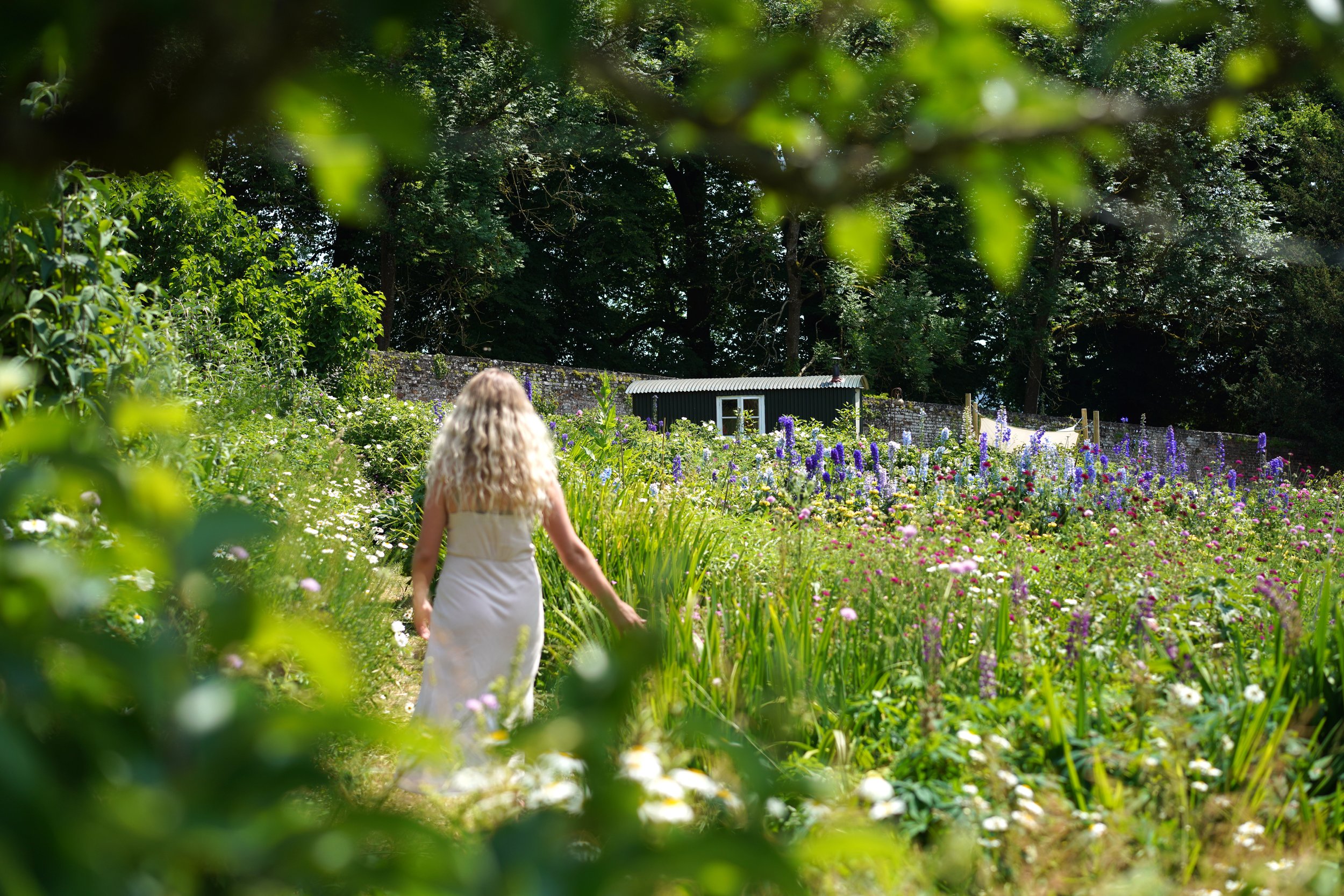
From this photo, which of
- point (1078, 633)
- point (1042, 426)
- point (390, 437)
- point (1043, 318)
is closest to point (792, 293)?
point (1043, 318)

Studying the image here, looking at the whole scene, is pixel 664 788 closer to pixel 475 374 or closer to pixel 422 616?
pixel 422 616

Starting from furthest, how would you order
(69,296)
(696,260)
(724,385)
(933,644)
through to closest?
(696,260), (724,385), (69,296), (933,644)

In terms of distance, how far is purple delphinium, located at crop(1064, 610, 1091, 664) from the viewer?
3.11 m

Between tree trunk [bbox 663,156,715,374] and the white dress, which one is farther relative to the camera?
tree trunk [bbox 663,156,715,374]

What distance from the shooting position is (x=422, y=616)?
12.2 ft

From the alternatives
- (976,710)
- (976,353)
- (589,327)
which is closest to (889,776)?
(976,710)

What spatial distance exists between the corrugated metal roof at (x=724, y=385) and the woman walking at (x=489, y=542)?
61.4 feet

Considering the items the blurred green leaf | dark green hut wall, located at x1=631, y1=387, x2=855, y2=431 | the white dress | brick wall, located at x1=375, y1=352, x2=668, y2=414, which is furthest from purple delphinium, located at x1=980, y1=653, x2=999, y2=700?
dark green hut wall, located at x1=631, y1=387, x2=855, y2=431

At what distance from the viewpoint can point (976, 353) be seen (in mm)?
31453

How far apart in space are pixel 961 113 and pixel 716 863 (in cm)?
57

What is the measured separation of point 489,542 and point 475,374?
10.7 m

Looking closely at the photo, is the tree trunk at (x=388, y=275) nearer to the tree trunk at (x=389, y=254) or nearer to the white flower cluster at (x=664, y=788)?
the tree trunk at (x=389, y=254)

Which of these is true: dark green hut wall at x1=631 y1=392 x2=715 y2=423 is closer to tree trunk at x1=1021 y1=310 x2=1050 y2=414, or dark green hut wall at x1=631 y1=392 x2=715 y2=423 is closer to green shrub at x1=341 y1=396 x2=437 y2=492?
tree trunk at x1=1021 y1=310 x2=1050 y2=414

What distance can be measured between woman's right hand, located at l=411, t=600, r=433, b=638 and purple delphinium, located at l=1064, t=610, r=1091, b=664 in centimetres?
225
